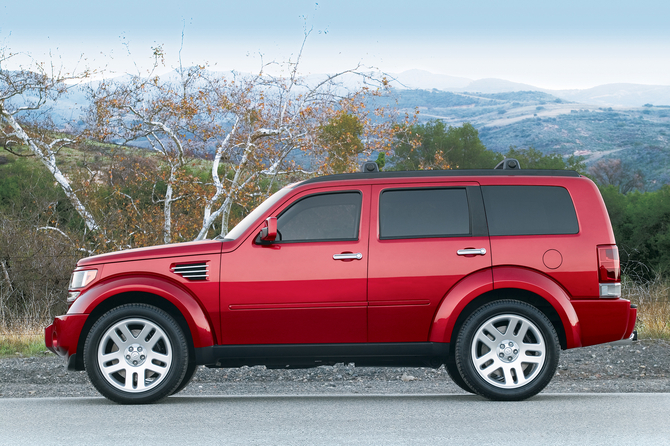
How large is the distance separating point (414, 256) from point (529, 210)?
1185 mm

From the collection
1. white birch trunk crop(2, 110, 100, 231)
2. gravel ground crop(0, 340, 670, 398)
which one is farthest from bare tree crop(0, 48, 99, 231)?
gravel ground crop(0, 340, 670, 398)

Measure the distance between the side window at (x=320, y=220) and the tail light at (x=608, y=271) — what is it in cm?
222

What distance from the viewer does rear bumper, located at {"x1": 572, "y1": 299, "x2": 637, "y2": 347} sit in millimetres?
6738

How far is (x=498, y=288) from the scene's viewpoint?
6746mm

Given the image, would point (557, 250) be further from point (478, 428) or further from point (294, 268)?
point (294, 268)

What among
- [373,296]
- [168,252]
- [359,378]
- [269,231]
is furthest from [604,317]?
[168,252]

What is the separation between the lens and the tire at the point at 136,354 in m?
6.70

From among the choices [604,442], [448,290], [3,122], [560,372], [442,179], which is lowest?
[560,372]

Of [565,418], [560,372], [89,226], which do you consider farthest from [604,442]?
[89,226]

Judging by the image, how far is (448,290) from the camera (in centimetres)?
671

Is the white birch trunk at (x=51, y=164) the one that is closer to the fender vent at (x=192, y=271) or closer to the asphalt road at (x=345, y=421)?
the asphalt road at (x=345, y=421)

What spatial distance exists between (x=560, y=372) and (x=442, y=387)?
2.04m

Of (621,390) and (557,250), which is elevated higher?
(557,250)

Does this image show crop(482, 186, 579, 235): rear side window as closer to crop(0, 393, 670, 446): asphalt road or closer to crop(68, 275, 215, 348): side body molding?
crop(0, 393, 670, 446): asphalt road
